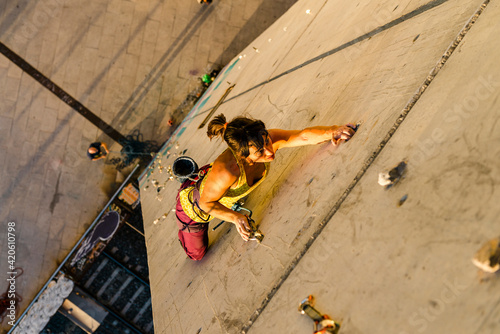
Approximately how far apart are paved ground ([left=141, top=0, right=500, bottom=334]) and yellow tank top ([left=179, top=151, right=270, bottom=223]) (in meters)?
0.19

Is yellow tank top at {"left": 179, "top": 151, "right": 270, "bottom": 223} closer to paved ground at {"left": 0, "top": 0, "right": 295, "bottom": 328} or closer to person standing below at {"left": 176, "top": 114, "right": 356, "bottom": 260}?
person standing below at {"left": 176, "top": 114, "right": 356, "bottom": 260}

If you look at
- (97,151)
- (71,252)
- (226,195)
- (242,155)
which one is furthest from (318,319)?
(71,252)

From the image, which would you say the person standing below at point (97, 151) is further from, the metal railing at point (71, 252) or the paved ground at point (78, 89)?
the metal railing at point (71, 252)

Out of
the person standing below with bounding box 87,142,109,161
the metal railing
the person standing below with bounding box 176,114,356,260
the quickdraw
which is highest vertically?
the person standing below with bounding box 176,114,356,260

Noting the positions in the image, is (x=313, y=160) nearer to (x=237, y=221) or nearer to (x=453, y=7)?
(x=237, y=221)

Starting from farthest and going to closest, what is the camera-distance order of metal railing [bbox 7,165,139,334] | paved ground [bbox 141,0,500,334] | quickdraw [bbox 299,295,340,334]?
1. metal railing [bbox 7,165,139,334]
2. quickdraw [bbox 299,295,340,334]
3. paved ground [bbox 141,0,500,334]

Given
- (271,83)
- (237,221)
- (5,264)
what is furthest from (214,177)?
(5,264)

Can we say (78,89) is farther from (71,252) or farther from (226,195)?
(226,195)

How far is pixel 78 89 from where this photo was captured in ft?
19.1

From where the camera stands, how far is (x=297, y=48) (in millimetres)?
3123

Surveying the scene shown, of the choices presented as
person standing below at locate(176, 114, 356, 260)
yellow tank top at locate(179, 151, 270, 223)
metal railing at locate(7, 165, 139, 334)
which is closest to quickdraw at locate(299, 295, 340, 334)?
person standing below at locate(176, 114, 356, 260)

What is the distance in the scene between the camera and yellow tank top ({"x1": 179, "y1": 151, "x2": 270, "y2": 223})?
2141 mm

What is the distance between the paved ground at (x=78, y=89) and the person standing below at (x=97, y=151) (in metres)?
0.16

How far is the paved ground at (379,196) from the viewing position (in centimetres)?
109
